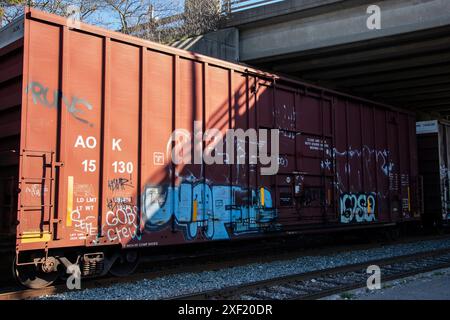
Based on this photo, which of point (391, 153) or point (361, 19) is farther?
point (361, 19)

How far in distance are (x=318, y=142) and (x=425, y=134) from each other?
738 centimetres

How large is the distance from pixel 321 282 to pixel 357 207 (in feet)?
15.3

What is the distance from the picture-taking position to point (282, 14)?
17203 mm

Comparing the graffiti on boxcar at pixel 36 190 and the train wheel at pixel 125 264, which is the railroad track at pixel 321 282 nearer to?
the train wheel at pixel 125 264

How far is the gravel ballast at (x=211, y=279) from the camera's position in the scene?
647 cm

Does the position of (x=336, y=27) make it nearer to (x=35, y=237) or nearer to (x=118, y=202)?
(x=118, y=202)

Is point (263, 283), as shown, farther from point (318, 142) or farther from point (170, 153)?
point (318, 142)

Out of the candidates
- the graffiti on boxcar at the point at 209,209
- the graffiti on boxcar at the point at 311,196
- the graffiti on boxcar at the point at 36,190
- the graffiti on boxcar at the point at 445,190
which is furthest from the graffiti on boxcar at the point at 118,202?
the graffiti on boxcar at the point at 445,190

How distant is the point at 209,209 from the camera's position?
835cm

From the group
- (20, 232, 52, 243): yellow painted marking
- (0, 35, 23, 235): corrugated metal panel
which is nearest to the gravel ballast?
(20, 232, 52, 243): yellow painted marking

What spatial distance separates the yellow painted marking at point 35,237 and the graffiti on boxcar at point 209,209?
5.34ft

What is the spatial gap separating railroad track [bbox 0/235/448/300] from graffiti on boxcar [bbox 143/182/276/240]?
2.62 feet

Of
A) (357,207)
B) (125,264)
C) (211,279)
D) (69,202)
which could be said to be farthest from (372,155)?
(69,202)

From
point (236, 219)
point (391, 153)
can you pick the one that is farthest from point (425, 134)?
point (236, 219)
